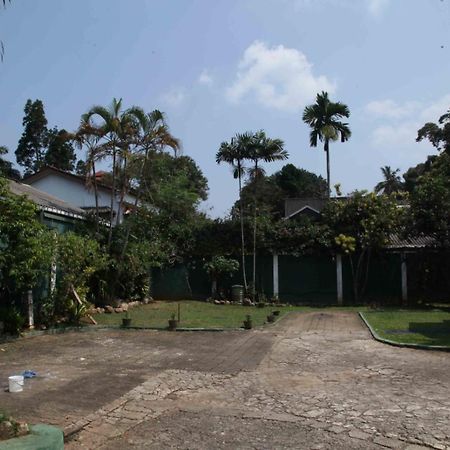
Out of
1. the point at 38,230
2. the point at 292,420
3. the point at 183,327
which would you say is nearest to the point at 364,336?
the point at 183,327

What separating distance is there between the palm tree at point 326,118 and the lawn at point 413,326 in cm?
1360

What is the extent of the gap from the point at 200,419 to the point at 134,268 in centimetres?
1192

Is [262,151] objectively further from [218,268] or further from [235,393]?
[235,393]

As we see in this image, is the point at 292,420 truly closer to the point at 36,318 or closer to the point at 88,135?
the point at 36,318

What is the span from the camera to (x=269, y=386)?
7.12 meters

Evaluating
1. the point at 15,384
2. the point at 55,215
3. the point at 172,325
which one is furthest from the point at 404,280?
the point at 15,384

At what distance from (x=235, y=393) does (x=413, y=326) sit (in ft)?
25.2

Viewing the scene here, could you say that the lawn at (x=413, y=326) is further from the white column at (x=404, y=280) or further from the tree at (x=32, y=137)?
the tree at (x=32, y=137)

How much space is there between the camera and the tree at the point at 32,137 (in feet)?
133

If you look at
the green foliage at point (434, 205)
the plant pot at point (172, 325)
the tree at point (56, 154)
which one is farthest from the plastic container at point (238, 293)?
the tree at point (56, 154)

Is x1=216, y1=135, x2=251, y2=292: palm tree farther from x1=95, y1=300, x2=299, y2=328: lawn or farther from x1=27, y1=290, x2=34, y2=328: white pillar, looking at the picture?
x1=27, y1=290, x2=34, y2=328: white pillar

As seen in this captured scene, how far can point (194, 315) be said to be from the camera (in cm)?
1594

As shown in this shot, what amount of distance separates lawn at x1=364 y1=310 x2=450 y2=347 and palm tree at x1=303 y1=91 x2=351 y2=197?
13.6m

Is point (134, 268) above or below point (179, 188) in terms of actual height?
below
